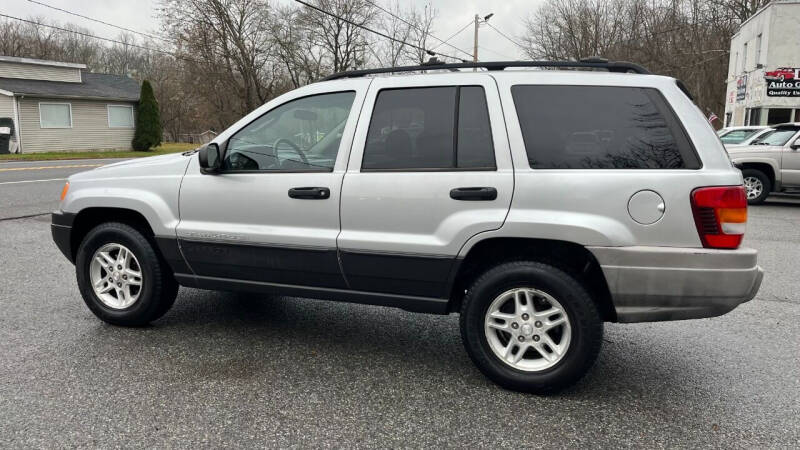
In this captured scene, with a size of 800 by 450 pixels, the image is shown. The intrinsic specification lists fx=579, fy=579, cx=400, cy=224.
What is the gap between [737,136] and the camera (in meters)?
13.4

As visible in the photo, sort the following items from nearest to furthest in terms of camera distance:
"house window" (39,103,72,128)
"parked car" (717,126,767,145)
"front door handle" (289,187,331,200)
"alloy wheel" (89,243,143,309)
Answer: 1. "front door handle" (289,187,331,200)
2. "alloy wheel" (89,243,143,309)
3. "parked car" (717,126,767,145)
4. "house window" (39,103,72,128)

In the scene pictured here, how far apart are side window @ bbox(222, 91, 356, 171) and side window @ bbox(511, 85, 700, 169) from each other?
1.21 meters

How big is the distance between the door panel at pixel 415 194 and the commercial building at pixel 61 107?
30.2 m

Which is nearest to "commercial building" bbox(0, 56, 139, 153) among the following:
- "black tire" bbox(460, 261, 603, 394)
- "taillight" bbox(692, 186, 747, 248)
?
"black tire" bbox(460, 261, 603, 394)

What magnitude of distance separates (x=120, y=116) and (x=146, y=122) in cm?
171

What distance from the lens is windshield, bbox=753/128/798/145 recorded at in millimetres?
12000

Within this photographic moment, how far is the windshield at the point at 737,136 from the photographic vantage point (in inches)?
515

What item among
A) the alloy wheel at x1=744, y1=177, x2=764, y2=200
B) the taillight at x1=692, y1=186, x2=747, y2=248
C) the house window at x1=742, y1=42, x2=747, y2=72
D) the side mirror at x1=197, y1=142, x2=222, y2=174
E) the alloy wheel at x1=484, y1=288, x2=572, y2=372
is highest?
the house window at x1=742, y1=42, x2=747, y2=72

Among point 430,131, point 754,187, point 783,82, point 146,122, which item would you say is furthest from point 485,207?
point 146,122

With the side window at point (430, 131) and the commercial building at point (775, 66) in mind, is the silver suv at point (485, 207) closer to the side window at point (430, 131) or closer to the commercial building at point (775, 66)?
the side window at point (430, 131)

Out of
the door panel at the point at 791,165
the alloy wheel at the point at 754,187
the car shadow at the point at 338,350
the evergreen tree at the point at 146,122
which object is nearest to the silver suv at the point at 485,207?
the car shadow at the point at 338,350

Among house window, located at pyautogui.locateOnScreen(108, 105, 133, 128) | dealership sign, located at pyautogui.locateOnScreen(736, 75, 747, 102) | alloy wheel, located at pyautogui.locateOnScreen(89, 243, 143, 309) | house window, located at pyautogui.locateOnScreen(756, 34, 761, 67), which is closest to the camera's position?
alloy wheel, located at pyautogui.locateOnScreen(89, 243, 143, 309)

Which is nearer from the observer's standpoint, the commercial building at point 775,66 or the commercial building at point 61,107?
the commercial building at point 775,66

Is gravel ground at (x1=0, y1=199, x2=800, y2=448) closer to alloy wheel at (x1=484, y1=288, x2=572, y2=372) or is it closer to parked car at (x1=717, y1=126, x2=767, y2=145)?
alloy wheel at (x1=484, y1=288, x2=572, y2=372)
